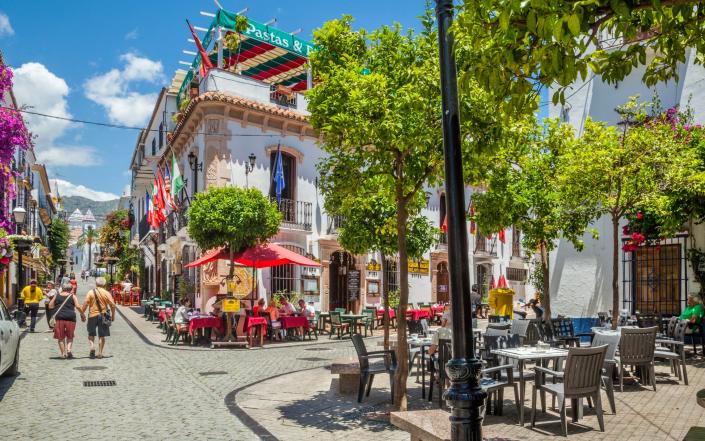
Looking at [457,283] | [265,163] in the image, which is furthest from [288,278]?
[457,283]

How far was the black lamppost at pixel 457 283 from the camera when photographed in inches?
150

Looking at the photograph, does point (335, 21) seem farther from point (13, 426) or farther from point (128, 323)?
point (128, 323)

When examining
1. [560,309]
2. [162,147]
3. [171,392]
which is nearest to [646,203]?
[560,309]

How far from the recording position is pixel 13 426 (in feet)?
23.4

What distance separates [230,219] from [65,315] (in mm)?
4646

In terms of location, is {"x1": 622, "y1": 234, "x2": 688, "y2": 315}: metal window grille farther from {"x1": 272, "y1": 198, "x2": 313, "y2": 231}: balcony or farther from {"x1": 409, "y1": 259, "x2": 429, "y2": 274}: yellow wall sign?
{"x1": 409, "y1": 259, "x2": 429, "y2": 274}: yellow wall sign

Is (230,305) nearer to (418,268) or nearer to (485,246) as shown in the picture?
(418,268)

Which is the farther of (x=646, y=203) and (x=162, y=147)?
(x=162, y=147)

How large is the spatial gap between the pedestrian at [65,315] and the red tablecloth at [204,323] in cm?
324

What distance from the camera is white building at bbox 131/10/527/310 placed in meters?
20.7

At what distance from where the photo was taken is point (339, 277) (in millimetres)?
24000

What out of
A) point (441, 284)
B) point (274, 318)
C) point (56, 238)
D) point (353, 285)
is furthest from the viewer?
point (56, 238)

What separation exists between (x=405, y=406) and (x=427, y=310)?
49.5 ft

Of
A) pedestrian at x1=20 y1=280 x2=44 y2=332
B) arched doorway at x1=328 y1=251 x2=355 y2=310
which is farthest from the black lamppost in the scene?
arched doorway at x1=328 y1=251 x2=355 y2=310
